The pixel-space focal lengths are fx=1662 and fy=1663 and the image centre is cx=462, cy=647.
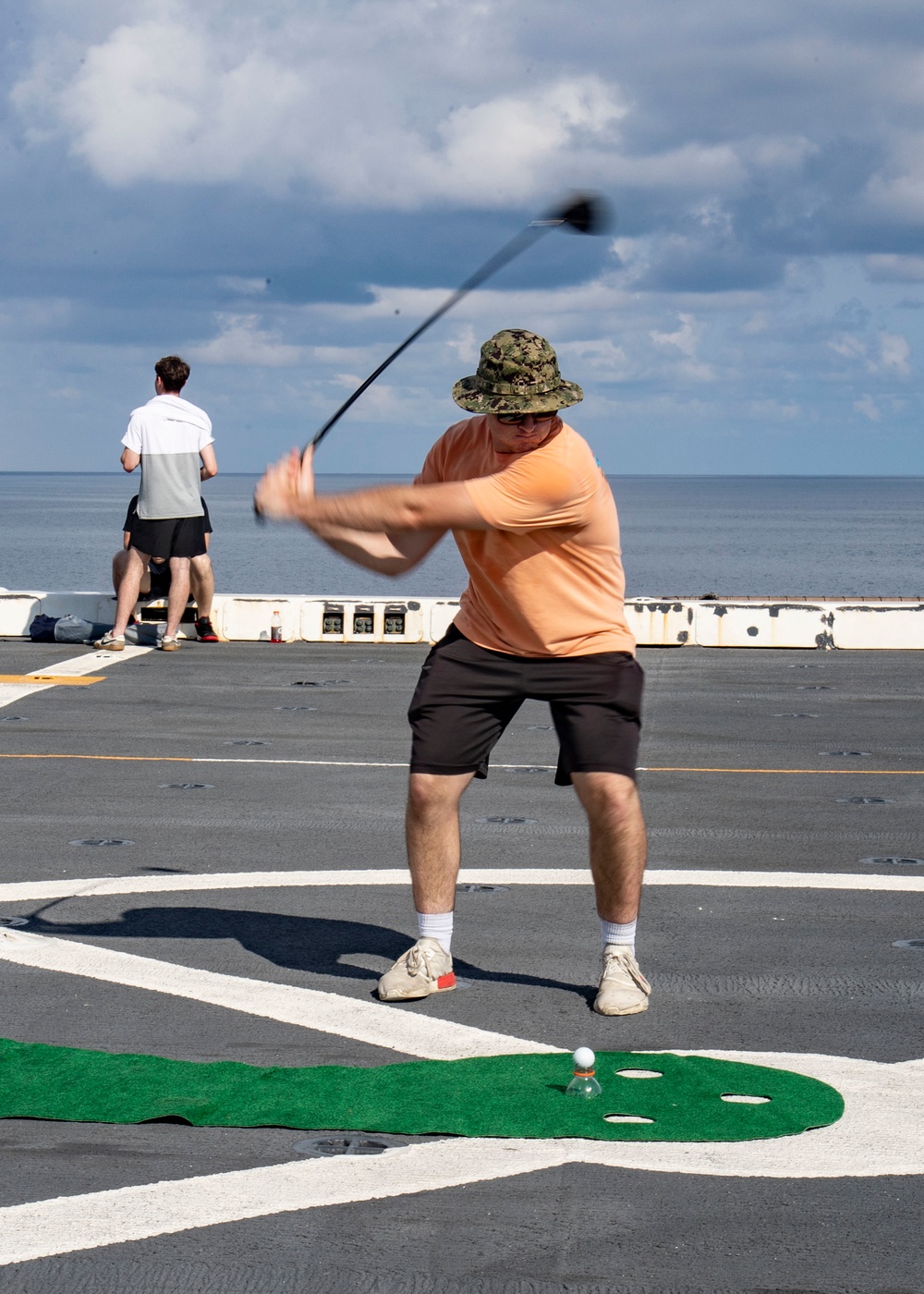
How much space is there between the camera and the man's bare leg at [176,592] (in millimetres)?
13266

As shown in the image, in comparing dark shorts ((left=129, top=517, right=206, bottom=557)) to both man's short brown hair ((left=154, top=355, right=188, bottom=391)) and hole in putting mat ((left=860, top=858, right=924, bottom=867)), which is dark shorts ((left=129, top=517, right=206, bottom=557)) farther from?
hole in putting mat ((left=860, top=858, right=924, bottom=867))

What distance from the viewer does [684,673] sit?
12.7 meters

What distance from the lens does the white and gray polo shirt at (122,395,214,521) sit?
13148 millimetres

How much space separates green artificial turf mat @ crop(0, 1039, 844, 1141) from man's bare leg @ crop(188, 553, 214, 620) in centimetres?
944

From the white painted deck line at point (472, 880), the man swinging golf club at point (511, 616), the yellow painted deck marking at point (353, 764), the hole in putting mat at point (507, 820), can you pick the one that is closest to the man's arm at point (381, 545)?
the man swinging golf club at point (511, 616)

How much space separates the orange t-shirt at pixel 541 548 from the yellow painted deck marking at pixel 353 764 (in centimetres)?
389

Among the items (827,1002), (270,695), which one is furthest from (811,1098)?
(270,695)

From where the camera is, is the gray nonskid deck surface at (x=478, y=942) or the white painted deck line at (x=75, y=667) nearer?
the gray nonskid deck surface at (x=478, y=942)

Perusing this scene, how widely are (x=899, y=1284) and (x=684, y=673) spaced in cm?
973

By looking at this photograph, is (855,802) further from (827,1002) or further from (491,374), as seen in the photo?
(491,374)

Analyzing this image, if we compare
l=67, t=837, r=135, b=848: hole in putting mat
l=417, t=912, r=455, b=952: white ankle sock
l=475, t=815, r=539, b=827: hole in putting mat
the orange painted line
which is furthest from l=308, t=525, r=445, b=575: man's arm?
the orange painted line

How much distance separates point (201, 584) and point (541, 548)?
30.3ft

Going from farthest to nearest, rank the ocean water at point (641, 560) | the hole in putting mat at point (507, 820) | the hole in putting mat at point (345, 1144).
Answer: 1. the ocean water at point (641, 560)
2. the hole in putting mat at point (507, 820)
3. the hole in putting mat at point (345, 1144)

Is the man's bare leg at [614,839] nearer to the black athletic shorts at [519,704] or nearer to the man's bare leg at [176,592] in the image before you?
the black athletic shorts at [519,704]
